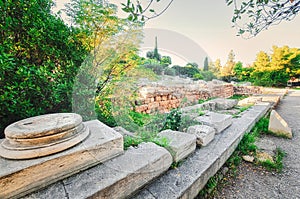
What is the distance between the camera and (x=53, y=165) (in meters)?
1.00

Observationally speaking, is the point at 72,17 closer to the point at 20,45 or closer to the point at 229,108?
the point at 20,45

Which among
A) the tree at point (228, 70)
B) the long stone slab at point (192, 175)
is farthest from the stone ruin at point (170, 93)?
the tree at point (228, 70)

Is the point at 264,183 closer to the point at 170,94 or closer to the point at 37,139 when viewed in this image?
the point at 37,139

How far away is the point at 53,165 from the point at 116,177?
47cm

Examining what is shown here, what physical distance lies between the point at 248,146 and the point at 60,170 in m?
2.82

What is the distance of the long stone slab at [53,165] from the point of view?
864 millimetres

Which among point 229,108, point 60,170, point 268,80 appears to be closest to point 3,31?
point 60,170

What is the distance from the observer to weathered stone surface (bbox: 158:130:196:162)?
1.51m

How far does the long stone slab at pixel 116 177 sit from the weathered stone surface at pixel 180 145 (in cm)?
11

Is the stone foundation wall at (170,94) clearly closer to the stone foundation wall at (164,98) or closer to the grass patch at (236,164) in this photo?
the stone foundation wall at (164,98)

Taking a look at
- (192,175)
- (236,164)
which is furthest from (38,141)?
(236,164)

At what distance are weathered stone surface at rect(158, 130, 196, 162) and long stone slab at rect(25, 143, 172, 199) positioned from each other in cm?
11

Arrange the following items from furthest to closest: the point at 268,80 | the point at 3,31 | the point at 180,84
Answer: the point at 268,80, the point at 180,84, the point at 3,31

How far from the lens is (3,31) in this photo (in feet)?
4.95
